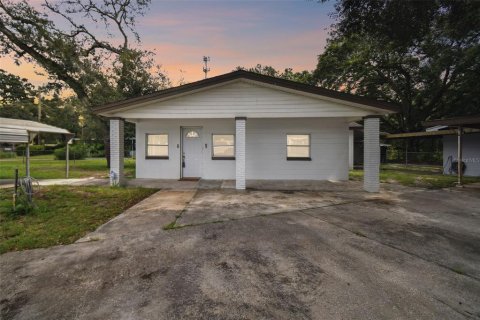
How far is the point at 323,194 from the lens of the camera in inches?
326

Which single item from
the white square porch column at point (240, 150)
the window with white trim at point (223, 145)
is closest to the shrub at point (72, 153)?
the window with white trim at point (223, 145)

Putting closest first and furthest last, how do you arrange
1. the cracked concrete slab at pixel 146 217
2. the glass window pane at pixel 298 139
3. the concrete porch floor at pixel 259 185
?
the cracked concrete slab at pixel 146 217 < the concrete porch floor at pixel 259 185 < the glass window pane at pixel 298 139

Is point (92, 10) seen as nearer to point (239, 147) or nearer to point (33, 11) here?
point (33, 11)

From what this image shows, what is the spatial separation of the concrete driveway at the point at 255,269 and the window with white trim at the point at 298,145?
211 inches

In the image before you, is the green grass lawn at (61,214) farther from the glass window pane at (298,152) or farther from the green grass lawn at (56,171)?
the glass window pane at (298,152)

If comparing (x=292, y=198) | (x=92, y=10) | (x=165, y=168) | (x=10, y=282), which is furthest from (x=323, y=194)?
(x=92, y=10)

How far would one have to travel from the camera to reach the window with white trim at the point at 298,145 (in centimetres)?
1094

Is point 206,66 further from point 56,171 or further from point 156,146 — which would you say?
point 156,146

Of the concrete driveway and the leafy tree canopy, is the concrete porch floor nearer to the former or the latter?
the concrete driveway

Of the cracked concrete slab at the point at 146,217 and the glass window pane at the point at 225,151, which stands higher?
the glass window pane at the point at 225,151

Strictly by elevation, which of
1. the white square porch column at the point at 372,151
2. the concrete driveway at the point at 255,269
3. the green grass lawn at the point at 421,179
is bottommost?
the concrete driveway at the point at 255,269

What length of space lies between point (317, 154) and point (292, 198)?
4.05m

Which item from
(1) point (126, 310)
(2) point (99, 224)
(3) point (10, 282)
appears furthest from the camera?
(2) point (99, 224)

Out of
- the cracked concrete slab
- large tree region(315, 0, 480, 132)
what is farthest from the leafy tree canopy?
the cracked concrete slab
